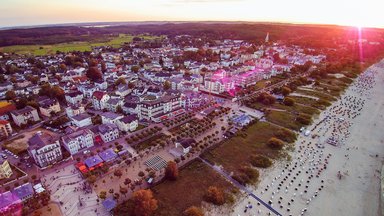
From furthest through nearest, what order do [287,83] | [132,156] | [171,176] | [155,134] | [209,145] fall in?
[287,83]
[155,134]
[209,145]
[132,156]
[171,176]

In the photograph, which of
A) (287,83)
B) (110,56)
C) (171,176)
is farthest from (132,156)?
(110,56)

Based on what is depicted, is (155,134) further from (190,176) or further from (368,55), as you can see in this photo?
(368,55)

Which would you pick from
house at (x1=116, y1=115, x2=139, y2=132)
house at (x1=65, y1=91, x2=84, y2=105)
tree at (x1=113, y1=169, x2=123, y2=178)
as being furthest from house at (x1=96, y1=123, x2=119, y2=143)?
house at (x1=65, y1=91, x2=84, y2=105)

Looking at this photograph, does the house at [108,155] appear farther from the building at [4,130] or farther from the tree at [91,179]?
the building at [4,130]

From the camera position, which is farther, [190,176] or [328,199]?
[190,176]

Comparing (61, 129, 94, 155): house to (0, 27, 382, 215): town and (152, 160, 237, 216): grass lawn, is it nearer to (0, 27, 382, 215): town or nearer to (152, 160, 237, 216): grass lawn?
(0, 27, 382, 215): town

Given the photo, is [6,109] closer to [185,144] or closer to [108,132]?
[108,132]

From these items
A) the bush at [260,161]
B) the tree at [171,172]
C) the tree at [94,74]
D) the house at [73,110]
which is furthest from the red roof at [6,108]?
the bush at [260,161]

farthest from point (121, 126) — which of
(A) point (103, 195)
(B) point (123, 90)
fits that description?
(B) point (123, 90)
